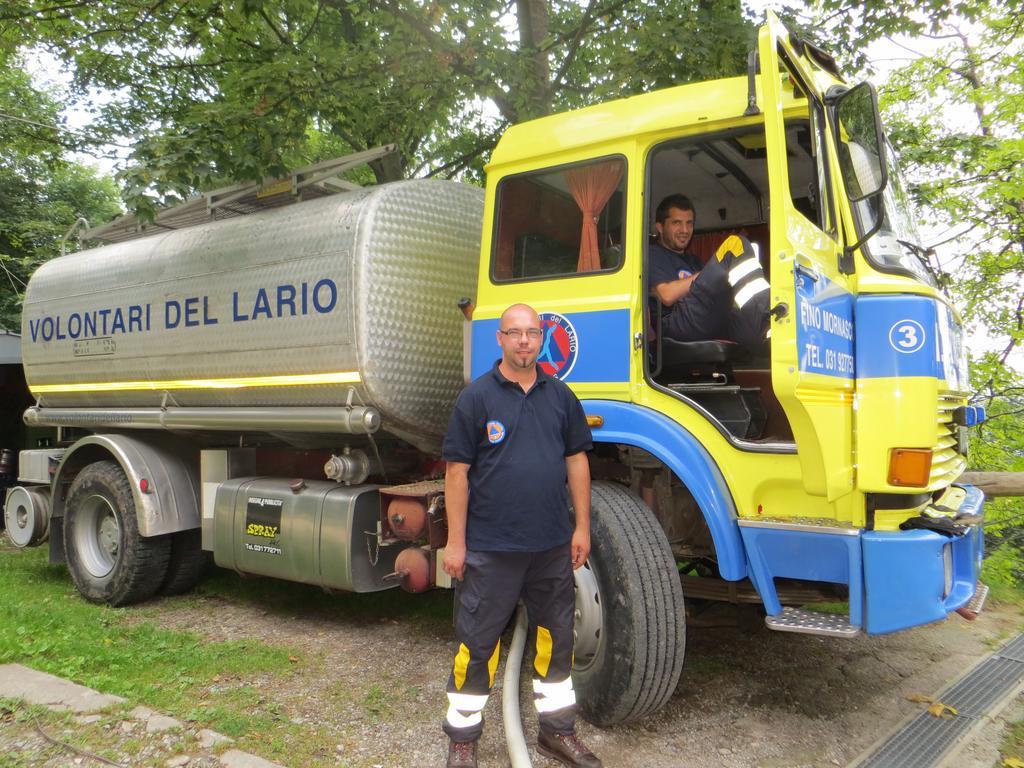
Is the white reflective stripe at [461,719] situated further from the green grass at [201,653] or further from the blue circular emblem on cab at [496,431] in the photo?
the blue circular emblem on cab at [496,431]

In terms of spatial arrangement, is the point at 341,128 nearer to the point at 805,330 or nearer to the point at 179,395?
the point at 179,395

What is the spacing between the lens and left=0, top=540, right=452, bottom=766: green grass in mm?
3645

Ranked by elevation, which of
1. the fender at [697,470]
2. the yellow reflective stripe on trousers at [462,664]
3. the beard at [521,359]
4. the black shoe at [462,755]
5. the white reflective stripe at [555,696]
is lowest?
the black shoe at [462,755]

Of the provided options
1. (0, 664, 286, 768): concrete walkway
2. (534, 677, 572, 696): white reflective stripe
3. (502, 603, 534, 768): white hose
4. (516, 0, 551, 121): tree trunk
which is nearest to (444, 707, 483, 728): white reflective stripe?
(502, 603, 534, 768): white hose

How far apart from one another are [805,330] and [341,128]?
626 centimetres

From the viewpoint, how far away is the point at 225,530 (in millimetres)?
5336

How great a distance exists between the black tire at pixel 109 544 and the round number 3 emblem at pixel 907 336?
16.8 feet

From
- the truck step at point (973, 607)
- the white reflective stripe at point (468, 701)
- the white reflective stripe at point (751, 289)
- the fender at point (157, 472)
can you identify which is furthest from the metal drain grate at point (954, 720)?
the fender at point (157, 472)

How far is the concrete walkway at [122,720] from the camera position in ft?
10.7

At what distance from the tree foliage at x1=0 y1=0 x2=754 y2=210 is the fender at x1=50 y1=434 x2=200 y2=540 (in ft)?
5.86

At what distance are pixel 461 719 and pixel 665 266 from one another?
2269 millimetres

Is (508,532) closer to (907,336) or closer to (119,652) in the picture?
(907,336)

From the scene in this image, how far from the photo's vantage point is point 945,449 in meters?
3.63

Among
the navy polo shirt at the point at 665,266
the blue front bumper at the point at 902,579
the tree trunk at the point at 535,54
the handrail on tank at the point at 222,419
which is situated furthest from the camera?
the tree trunk at the point at 535,54
